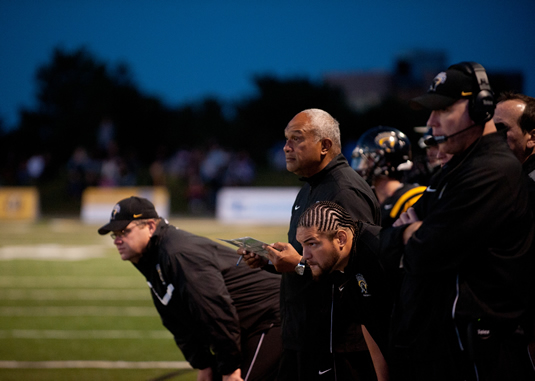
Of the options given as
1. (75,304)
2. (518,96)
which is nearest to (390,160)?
(518,96)

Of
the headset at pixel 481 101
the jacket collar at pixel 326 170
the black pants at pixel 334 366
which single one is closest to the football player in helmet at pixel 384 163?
the jacket collar at pixel 326 170

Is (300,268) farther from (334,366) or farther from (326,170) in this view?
(326,170)

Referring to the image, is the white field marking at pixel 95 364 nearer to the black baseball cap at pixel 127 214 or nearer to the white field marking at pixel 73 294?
the black baseball cap at pixel 127 214

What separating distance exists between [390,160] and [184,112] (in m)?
69.1

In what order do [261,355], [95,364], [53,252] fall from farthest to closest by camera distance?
[53,252] < [95,364] < [261,355]

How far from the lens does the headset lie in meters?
2.92

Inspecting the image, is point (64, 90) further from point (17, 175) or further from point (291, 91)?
point (17, 175)

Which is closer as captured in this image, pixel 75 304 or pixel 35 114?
pixel 75 304

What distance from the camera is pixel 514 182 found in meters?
2.80

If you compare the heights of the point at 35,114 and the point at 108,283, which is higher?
the point at 35,114

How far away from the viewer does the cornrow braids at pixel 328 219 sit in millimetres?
3605

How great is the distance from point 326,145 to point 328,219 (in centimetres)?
90

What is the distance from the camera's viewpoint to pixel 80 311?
11.1m

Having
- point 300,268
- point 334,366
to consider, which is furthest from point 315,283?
point 334,366
